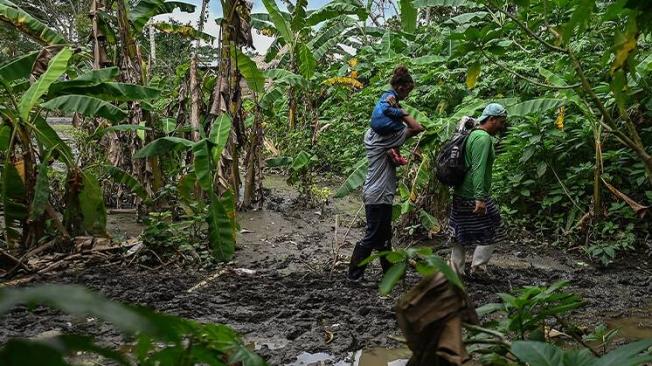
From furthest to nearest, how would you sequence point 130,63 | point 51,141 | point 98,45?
1. point 130,63
2. point 98,45
3. point 51,141

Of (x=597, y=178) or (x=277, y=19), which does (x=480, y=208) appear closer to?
(x=597, y=178)

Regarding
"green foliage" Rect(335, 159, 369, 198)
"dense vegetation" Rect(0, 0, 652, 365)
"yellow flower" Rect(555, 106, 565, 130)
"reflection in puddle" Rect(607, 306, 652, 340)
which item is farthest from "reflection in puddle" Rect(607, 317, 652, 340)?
"green foliage" Rect(335, 159, 369, 198)

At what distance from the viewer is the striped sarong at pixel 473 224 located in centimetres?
528

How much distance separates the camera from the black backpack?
526cm

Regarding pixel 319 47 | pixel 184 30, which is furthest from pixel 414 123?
pixel 319 47

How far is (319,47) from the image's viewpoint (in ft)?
44.3

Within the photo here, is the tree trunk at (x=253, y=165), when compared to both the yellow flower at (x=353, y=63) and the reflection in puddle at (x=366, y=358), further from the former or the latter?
the yellow flower at (x=353, y=63)

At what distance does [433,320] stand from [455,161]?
415cm

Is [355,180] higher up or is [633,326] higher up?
[355,180]

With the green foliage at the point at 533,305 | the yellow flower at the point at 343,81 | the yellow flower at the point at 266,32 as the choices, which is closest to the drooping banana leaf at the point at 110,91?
the green foliage at the point at 533,305

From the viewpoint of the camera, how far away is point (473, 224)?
→ 5.29 meters

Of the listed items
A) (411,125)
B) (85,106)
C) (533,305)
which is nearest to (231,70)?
(85,106)

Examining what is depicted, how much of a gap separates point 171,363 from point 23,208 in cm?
503

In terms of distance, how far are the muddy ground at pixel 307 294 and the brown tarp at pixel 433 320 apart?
194 cm
